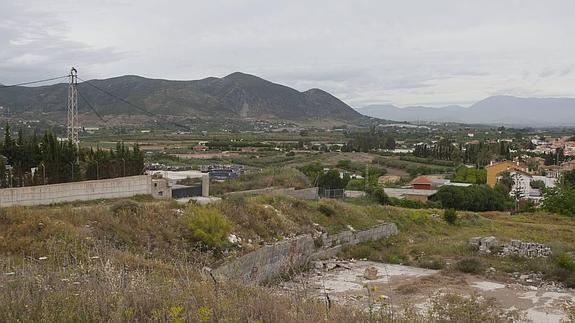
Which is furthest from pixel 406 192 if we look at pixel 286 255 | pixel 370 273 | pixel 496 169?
pixel 286 255

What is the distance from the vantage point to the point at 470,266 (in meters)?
18.3

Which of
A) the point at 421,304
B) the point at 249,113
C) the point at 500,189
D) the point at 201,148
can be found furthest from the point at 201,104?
the point at 421,304

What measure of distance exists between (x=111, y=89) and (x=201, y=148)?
3793 inches

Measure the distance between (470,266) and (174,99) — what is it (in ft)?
456

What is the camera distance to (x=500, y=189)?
4953 centimetres

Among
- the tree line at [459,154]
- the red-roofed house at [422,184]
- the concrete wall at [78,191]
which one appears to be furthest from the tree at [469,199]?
the tree line at [459,154]

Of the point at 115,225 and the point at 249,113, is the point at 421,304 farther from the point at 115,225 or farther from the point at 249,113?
the point at 249,113

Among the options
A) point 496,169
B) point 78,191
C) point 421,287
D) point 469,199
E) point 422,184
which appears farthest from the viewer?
point 496,169

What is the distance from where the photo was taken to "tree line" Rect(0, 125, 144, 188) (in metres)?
19.4

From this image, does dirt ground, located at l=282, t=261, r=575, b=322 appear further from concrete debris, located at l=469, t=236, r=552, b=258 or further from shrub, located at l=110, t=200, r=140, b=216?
shrub, located at l=110, t=200, r=140, b=216

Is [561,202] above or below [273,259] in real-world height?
below

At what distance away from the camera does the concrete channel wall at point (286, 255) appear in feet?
47.3

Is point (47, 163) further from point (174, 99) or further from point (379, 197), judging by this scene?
point (174, 99)

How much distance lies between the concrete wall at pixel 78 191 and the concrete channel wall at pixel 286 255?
754 centimetres
